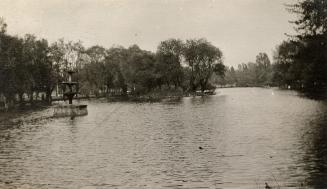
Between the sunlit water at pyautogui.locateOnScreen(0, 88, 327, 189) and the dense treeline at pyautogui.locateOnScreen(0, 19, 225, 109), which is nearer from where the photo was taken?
the sunlit water at pyautogui.locateOnScreen(0, 88, 327, 189)

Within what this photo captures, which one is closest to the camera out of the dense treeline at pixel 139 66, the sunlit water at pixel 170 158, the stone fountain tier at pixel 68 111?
the sunlit water at pixel 170 158

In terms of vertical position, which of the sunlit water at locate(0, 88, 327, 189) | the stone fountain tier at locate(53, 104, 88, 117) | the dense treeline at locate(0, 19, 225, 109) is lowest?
the sunlit water at locate(0, 88, 327, 189)

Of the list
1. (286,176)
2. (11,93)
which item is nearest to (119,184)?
(286,176)

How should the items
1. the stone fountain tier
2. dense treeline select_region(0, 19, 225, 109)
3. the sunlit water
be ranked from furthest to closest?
1. dense treeline select_region(0, 19, 225, 109)
2. the stone fountain tier
3. the sunlit water

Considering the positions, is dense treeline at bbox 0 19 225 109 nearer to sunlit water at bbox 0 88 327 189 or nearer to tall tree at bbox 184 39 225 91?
tall tree at bbox 184 39 225 91

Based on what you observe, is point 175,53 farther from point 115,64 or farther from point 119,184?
point 119,184

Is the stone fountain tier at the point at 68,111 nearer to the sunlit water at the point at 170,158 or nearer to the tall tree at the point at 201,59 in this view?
the sunlit water at the point at 170,158

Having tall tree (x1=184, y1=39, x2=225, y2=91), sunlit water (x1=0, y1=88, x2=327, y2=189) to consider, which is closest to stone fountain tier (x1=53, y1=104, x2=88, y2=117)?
sunlit water (x1=0, y1=88, x2=327, y2=189)

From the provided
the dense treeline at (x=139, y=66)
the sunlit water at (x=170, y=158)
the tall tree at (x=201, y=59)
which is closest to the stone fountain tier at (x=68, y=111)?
the sunlit water at (x=170, y=158)

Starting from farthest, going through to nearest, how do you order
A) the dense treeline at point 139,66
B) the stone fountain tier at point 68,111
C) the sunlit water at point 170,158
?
the dense treeline at point 139,66
the stone fountain tier at point 68,111
the sunlit water at point 170,158

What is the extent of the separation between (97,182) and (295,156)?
10643 mm

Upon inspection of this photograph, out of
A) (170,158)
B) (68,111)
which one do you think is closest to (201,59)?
(68,111)

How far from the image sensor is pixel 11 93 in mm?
96562

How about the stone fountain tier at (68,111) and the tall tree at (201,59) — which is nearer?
the stone fountain tier at (68,111)
